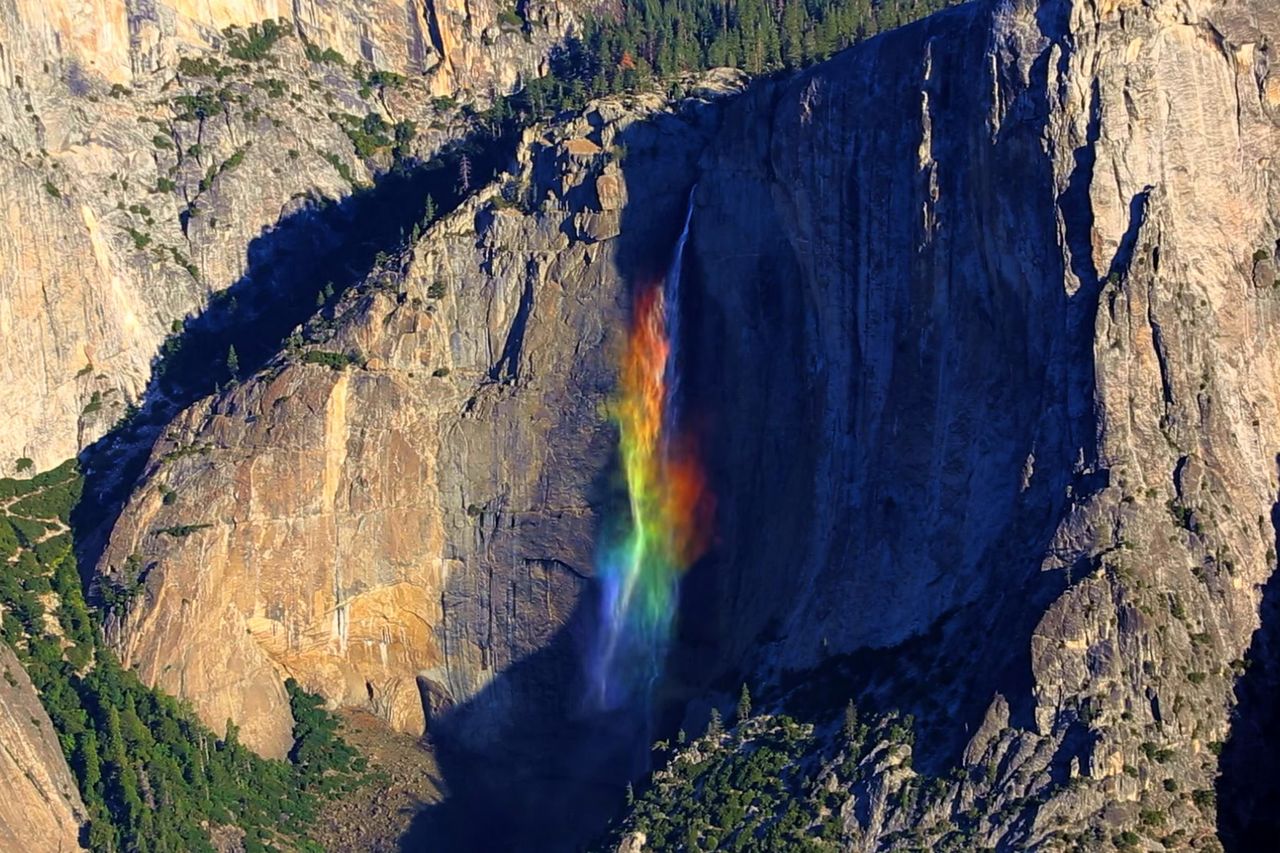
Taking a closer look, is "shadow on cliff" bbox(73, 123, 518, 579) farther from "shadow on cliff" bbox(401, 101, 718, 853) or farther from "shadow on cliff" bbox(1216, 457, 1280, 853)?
"shadow on cliff" bbox(1216, 457, 1280, 853)

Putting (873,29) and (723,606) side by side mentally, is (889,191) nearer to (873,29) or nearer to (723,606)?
(723,606)

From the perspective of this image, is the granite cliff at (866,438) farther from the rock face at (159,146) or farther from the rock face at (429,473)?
the rock face at (159,146)

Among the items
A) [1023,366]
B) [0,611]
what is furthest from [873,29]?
[0,611]

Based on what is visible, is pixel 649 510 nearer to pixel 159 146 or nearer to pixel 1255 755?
pixel 159 146

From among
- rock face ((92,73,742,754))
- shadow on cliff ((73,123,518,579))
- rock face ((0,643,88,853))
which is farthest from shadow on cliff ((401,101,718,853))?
rock face ((0,643,88,853))

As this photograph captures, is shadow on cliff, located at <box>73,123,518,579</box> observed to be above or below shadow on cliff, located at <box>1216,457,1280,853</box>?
above

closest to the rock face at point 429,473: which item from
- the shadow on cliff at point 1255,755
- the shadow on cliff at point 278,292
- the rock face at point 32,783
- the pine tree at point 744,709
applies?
the shadow on cliff at point 278,292
